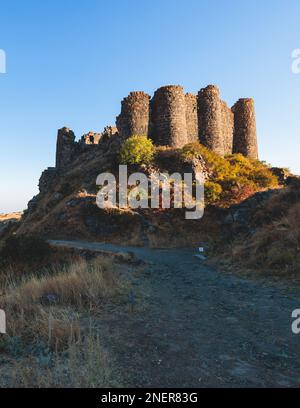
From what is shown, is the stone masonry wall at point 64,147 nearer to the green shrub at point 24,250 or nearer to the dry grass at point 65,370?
the green shrub at point 24,250

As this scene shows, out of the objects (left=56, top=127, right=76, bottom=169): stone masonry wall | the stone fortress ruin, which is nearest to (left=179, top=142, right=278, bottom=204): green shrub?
the stone fortress ruin

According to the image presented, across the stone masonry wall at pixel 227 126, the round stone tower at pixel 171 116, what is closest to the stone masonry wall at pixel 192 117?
the round stone tower at pixel 171 116

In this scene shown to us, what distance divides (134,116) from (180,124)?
4.43 m

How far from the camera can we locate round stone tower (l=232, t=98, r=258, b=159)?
38812 mm

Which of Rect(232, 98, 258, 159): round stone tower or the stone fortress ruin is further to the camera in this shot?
Rect(232, 98, 258, 159): round stone tower

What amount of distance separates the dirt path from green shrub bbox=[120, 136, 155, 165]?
19.5 meters

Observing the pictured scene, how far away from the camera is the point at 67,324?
19.1 feet

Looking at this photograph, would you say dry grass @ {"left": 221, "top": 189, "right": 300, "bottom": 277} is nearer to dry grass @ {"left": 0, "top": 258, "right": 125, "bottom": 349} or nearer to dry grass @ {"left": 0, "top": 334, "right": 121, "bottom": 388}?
dry grass @ {"left": 0, "top": 258, "right": 125, "bottom": 349}

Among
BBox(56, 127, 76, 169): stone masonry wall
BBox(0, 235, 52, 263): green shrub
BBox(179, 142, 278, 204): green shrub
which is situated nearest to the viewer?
BBox(0, 235, 52, 263): green shrub

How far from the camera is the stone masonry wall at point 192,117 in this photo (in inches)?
1380

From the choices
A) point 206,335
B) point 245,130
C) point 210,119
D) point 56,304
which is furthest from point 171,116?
point 206,335

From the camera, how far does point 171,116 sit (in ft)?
107

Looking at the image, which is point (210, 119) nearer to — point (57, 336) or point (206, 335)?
point (206, 335)
